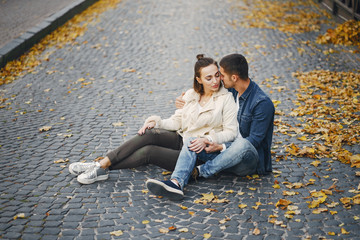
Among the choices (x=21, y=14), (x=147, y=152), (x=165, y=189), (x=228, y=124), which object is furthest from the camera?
(x=21, y=14)

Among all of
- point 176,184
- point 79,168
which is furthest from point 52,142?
point 176,184

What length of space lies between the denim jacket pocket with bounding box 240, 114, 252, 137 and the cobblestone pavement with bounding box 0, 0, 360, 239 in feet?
1.84

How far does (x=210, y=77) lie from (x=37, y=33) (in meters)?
8.12

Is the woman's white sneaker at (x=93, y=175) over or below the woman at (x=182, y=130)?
below

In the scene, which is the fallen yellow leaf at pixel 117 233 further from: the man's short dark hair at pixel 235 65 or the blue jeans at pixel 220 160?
the man's short dark hair at pixel 235 65

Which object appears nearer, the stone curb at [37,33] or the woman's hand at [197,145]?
the woman's hand at [197,145]

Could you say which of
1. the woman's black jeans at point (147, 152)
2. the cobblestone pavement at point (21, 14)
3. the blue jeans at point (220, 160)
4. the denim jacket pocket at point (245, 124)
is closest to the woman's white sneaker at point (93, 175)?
the woman's black jeans at point (147, 152)

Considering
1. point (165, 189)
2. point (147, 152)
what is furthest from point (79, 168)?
point (165, 189)

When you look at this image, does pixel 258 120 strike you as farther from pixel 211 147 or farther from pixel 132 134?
pixel 132 134

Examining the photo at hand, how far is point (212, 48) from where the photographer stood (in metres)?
10.5

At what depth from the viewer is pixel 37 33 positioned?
11375mm

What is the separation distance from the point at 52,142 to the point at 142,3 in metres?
9.98

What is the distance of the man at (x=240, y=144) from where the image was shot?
459 cm

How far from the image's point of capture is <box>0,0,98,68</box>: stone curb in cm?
1005
